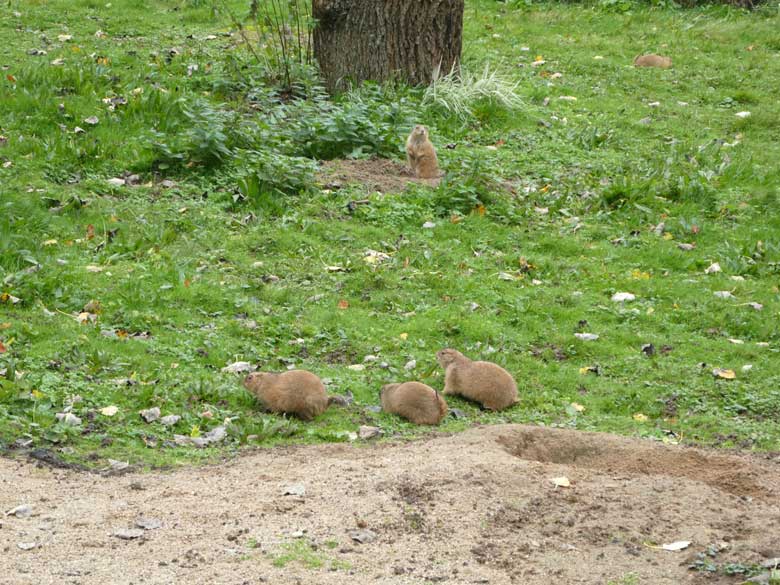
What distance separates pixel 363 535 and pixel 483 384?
2384 millimetres

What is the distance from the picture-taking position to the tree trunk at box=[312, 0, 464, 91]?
44.4 feet

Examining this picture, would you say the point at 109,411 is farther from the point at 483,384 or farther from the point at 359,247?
the point at 359,247

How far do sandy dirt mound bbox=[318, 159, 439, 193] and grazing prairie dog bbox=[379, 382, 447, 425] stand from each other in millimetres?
4408

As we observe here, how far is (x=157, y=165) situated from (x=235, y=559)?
7.28 metres

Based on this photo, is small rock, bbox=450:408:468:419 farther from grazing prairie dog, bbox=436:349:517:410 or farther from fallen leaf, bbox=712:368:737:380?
fallen leaf, bbox=712:368:737:380

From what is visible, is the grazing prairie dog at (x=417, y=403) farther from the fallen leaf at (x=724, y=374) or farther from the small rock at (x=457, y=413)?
the fallen leaf at (x=724, y=374)

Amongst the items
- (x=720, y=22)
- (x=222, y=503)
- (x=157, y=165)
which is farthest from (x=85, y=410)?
(x=720, y=22)

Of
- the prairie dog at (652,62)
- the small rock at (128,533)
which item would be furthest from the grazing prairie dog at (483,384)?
the prairie dog at (652,62)

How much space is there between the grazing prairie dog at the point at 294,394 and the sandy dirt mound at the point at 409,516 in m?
0.55

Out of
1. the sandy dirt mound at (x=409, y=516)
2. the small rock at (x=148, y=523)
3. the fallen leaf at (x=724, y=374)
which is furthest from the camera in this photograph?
the fallen leaf at (x=724, y=374)

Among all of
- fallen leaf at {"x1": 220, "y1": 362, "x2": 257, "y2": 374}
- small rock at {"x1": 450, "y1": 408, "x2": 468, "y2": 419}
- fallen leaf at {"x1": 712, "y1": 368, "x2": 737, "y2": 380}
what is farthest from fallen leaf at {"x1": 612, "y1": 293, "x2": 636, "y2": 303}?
fallen leaf at {"x1": 220, "y1": 362, "x2": 257, "y2": 374}

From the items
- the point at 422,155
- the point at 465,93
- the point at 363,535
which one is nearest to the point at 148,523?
the point at 363,535

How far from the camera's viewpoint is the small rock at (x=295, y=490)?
5.78 m

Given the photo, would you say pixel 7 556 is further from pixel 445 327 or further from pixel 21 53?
pixel 21 53
